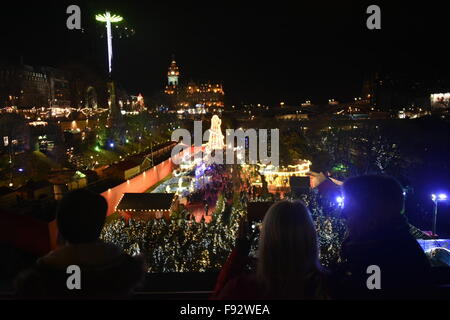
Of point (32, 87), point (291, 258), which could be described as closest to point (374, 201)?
point (291, 258)

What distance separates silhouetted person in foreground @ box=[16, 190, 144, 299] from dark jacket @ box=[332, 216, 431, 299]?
3.29 ft

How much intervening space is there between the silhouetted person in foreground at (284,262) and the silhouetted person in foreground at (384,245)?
269 millimetres

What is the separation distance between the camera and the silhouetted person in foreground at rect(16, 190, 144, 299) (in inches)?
61.6

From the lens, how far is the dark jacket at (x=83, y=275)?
1.56 metres

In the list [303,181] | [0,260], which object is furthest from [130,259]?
[303,181]

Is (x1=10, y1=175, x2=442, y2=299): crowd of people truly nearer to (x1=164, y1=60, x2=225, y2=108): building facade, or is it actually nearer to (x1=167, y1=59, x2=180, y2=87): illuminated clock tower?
(x1=164, y1=60, x2=225, y2=108): building facade

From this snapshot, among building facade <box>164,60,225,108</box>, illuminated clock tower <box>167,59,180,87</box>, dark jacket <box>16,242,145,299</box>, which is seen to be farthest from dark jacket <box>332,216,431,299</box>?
illuminated clock tower <box>167,59,180,87</box>

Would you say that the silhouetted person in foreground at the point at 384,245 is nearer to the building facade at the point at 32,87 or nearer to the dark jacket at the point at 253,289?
the dark jacket at the point at 253,289

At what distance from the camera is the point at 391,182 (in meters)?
1.70

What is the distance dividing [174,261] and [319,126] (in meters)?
33.8

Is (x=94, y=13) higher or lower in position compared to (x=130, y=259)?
higher

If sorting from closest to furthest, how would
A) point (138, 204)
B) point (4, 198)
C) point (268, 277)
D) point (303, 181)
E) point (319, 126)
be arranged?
point (268, 277) → point (4, 198) → point (138, 204) → point (303, 181) → point (319, 126)

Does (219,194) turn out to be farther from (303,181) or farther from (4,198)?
(4,198)

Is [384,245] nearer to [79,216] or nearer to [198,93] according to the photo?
[79,216]
